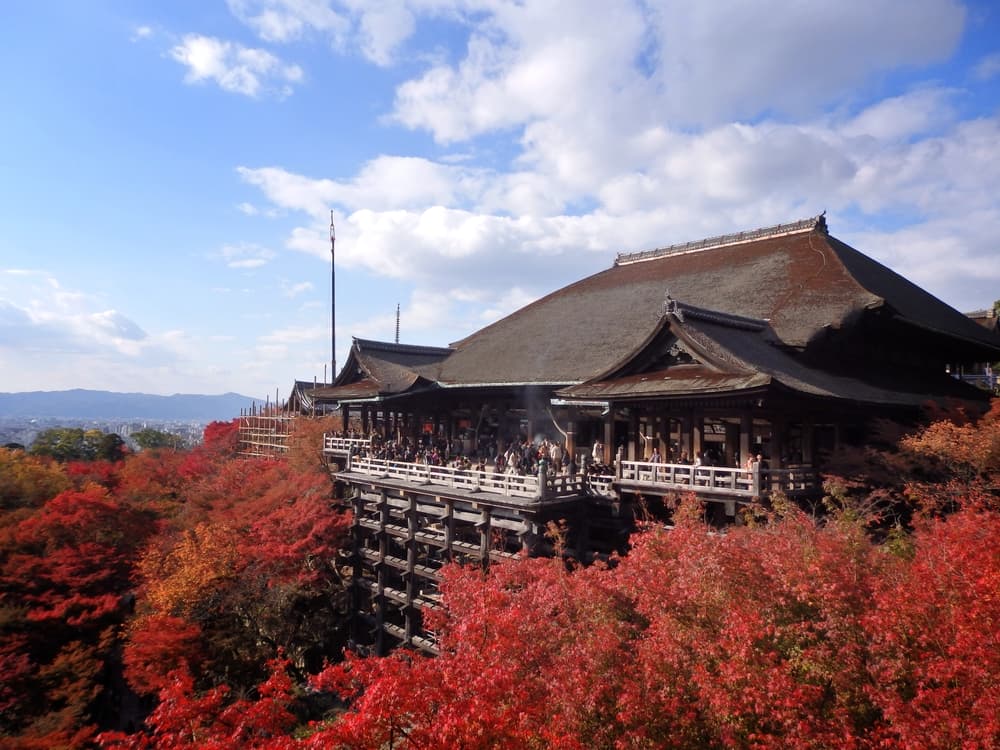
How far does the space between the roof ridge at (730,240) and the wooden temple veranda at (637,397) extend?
0.23 feet

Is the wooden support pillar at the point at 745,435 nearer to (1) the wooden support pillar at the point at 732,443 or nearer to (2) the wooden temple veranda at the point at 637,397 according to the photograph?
(2) the wooden temple veranda at the point at 637,397

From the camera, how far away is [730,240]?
88.0 ft

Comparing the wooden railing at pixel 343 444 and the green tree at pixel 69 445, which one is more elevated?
the wooden railing at pixel 343 444

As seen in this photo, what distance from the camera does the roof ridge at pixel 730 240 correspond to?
78.1 feet

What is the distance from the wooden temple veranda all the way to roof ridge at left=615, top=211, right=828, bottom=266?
7 centimetres

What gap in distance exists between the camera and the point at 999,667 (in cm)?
646

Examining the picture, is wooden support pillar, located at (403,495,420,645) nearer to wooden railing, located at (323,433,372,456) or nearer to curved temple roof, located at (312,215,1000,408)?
curved temple roof, located at (312,215,1000,408)

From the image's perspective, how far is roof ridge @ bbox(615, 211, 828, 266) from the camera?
2381cm

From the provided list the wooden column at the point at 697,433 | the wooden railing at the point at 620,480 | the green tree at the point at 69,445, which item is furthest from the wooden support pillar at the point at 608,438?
the green tree at the point at 69,445

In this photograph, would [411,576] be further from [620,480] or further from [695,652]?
[695,652]

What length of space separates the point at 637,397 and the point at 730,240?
1485 centimetres

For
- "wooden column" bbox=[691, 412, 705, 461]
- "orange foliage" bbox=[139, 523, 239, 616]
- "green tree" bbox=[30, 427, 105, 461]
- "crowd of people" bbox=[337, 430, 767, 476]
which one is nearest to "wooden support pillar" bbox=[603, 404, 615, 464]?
"crowd of people" bbox=[337, 430, 767, 476]

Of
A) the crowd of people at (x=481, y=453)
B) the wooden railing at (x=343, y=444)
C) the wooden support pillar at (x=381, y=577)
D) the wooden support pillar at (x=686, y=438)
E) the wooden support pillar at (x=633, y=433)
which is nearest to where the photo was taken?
the wooden support pillar at (x=686, y=438)

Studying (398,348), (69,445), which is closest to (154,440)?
(69,445)
